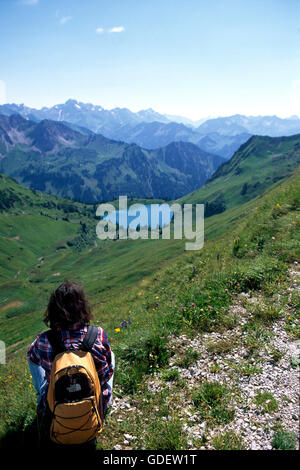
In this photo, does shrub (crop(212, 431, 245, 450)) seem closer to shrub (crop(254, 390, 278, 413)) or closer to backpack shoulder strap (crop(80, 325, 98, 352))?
shrub (crop(254, 390, 278, 413))

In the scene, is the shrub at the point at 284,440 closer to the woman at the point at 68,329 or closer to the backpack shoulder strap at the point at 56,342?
the woman at the point at 68,329

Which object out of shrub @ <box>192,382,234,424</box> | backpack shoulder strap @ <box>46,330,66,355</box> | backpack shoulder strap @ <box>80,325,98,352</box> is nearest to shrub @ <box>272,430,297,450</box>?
shrub @ <box>192,382,234,424</box>

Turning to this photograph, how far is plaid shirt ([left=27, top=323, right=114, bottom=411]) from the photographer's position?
18.1 feet

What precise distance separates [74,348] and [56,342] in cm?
39

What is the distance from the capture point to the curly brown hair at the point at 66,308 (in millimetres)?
5520

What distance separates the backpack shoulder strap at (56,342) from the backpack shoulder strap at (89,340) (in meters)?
0.41

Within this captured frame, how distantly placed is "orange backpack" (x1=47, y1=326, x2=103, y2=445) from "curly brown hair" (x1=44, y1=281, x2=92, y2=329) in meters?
0.64

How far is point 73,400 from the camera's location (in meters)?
4.81

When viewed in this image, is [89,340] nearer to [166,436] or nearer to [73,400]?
[73,400]

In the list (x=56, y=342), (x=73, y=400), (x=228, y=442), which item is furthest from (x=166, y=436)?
(x=56, y=342)

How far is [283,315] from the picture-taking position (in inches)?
322

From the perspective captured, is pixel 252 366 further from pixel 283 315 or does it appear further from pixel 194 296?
pixel 194 296
